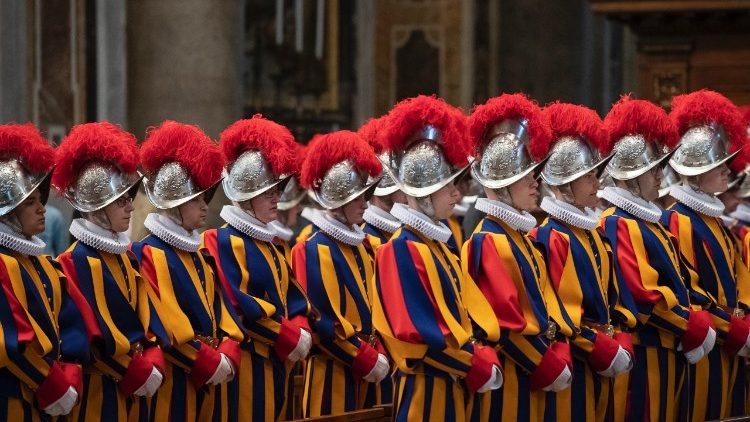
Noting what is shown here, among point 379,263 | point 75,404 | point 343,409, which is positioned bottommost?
Answer: point 343,409

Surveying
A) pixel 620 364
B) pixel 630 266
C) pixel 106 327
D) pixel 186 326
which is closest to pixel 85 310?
pixel 106 327

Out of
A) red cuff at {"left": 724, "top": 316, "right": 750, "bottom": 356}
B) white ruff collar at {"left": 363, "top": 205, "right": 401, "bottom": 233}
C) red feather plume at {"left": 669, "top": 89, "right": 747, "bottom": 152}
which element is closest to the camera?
red cuff at {"left": 724, "top": 316, "right": 750, "bottom": 356}

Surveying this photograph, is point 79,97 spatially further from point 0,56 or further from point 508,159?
point 508,159

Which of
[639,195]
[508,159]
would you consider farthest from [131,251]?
[639,195]

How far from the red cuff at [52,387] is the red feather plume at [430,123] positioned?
1774 mm

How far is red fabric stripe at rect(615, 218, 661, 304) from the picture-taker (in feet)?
25.8

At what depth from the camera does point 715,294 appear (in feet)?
27.7

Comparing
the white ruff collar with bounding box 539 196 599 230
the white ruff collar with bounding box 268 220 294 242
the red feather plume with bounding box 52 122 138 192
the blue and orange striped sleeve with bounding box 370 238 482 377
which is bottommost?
the white ruff collar with bounding box 268 220 294 242

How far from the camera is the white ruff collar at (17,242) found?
252 inches

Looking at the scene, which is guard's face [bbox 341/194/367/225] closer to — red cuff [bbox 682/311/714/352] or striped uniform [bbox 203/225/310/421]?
striped uniform [bbox 203/225/310/421]

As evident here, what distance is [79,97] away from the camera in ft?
43.8

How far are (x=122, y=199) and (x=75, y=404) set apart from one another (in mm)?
959

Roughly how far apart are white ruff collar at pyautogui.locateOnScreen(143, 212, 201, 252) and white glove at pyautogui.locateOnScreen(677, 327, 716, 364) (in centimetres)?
249

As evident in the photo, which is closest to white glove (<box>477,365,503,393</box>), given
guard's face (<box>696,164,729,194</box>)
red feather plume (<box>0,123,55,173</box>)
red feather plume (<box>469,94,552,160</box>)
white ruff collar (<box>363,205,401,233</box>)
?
red feather plume (<box>469,94,552,160</box>)
